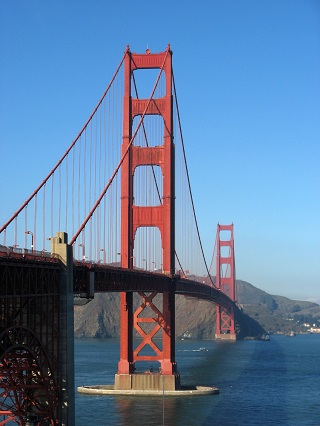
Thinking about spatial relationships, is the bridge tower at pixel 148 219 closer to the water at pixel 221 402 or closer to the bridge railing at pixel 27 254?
the water at pixel 221 402

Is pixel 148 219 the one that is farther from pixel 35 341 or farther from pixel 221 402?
pixel 35 341

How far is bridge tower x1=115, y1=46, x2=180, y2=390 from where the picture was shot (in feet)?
239

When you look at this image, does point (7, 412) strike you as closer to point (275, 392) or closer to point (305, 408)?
point (305, 408)

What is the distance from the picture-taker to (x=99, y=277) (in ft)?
185

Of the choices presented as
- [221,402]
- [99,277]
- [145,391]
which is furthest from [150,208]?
[99,277]

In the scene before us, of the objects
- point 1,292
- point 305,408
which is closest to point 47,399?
point 1,292

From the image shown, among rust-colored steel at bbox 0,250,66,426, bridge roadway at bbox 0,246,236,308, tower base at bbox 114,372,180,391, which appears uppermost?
bridge roadway at bbox 0,246,236,308

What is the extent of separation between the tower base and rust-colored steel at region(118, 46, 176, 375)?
2.37 feet

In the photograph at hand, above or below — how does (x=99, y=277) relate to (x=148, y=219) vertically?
below

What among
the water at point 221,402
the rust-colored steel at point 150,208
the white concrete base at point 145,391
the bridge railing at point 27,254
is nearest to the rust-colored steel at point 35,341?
the bridge railing at point 27,254

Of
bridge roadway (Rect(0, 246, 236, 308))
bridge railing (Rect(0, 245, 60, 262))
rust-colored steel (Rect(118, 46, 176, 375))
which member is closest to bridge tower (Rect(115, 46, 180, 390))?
rust-colored steel (Rect(118, 46, 176, 375))

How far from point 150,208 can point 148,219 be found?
99 centimetres

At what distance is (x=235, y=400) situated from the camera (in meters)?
71.0

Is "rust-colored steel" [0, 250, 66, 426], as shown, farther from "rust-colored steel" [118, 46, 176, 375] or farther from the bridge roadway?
"rust-colored steel" [118, 46, 176, 375]
